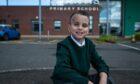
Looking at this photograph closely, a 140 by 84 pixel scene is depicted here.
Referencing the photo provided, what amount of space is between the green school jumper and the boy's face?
0.33 feet

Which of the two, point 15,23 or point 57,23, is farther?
point 15,23

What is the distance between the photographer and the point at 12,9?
2199 inches

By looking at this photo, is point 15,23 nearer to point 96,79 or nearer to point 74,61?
point 96,79

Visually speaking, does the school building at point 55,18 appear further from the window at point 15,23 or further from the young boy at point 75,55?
the young boy at point 75,55

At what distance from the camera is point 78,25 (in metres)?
4.34

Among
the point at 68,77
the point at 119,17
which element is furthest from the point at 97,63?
the point at 119,17

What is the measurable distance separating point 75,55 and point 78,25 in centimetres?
33

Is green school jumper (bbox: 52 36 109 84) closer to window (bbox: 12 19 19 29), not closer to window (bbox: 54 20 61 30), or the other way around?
window (bbox: 54 20 61 30)

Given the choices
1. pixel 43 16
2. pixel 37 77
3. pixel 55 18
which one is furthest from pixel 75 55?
pixel 43 16

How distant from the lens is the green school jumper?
415 centimetres

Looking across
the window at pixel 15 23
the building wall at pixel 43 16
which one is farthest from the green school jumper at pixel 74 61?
the window at pixel 15 23

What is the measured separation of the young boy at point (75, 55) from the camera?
419 centimetres

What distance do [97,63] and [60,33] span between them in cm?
5048

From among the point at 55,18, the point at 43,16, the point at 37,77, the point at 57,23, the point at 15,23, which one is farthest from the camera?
the point at 15,23
